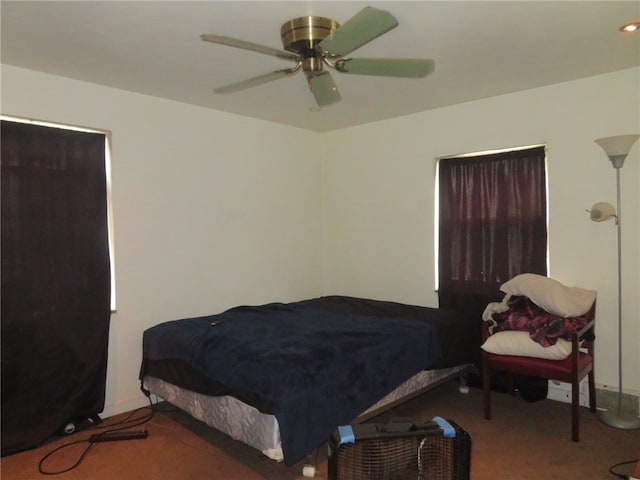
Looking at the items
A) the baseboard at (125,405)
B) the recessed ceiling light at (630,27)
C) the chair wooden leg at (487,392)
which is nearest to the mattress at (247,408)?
the baseboard at (125,405)

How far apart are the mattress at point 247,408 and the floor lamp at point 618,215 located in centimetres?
104

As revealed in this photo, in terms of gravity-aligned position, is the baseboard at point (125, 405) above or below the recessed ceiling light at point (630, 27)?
below

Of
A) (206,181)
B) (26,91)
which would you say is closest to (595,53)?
(206,181)

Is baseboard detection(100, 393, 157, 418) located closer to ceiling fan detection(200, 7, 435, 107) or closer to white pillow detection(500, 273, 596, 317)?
ceiling fan detection(200, 7, 435, 107)

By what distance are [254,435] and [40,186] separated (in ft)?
6.93

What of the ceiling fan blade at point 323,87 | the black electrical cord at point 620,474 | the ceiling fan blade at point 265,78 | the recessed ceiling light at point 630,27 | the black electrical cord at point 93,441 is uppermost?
the recessed ceiling light at point 630,27

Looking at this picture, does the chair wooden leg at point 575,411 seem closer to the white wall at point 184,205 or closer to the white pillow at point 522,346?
the white pillow at point 522,346

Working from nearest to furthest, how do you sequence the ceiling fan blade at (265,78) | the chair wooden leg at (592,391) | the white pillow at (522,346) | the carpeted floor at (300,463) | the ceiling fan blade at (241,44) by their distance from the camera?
the ceiling fan blade at (241,44) → the ceiling fan blade at (265,78) → the carpeted floor at (300,463) → the white pillow at (522,346) → the chair wooden leg at (592,391)

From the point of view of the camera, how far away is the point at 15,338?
292cm

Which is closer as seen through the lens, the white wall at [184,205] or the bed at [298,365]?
the bed at [298,365]

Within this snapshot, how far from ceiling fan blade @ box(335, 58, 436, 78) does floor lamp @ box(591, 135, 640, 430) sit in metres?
1.47

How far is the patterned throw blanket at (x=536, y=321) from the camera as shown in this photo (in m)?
3.01

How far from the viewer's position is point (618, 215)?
126 inches

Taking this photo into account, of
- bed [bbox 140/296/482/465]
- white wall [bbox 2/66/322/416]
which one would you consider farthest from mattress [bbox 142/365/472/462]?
white wall [bbox 2/66/322/416]
